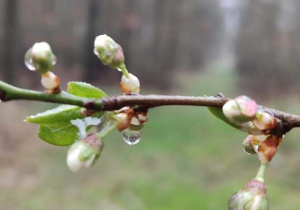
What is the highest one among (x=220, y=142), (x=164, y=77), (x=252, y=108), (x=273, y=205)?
(x=252, y=108)

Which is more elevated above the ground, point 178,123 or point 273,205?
point 273,205

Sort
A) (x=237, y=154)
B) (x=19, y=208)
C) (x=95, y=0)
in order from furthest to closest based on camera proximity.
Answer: (x=95, y=0)
(x=237, y=154)
(x=19, y=208)

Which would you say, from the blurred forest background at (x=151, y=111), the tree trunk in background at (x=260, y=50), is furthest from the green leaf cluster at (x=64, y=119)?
the tree trunk in background at (x=260, y=50)

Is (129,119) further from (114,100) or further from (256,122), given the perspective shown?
(256,122)

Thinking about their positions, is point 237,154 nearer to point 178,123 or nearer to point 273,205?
point 273,205

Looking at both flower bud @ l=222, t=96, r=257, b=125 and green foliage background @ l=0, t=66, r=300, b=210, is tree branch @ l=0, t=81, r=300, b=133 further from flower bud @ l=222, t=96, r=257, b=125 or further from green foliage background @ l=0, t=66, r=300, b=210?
green foliage background @ l=0, t=66, r=300, b=210

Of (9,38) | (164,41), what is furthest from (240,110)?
(164,41)

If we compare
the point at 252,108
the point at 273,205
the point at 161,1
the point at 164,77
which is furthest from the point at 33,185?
the point at 161,1
